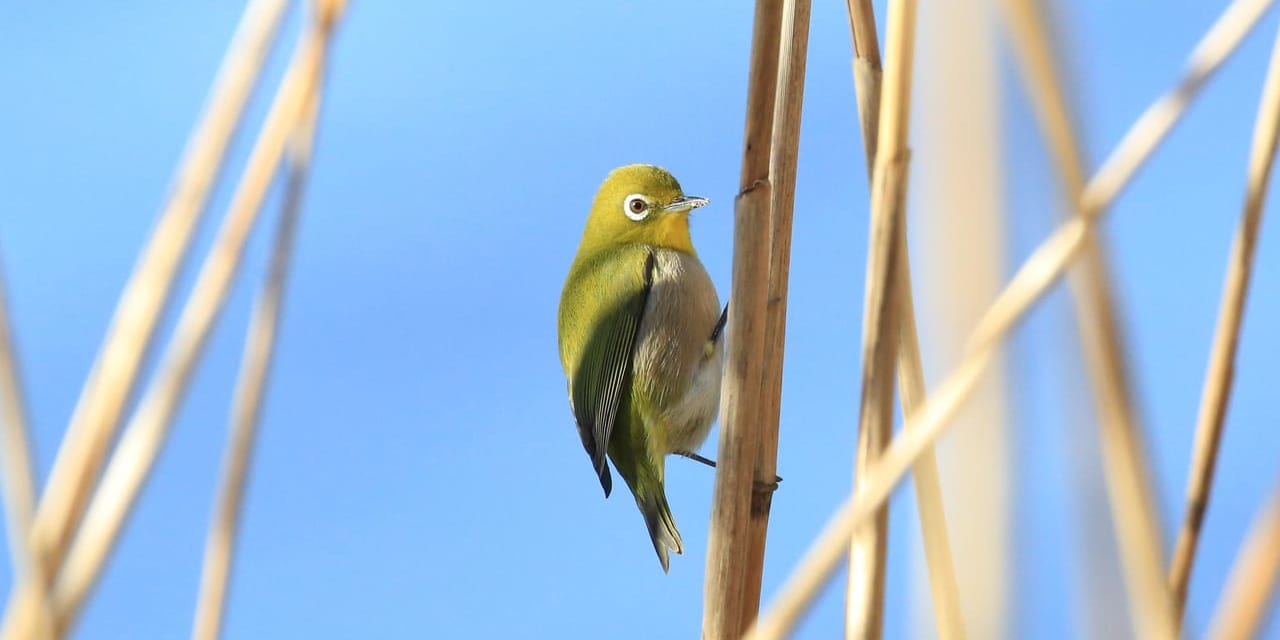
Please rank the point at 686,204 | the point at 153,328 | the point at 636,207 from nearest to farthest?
the point at 153,328
the point at 686,204
the point at 636,207

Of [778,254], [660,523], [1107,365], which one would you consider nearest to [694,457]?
[660,523]

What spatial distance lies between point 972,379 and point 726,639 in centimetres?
60

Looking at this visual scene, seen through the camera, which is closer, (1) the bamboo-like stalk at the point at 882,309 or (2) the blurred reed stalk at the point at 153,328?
(2) the blurred reed stalk at the point at 153,328

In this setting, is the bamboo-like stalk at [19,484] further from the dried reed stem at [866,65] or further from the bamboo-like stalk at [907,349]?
the dried reed stem at [866,65]

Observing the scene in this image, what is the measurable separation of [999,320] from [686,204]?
2.74 metres

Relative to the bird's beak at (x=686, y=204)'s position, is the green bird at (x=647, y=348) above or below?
below

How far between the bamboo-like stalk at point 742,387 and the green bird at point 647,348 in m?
1.77

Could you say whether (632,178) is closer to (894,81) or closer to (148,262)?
(894,81)

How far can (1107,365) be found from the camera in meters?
1.21

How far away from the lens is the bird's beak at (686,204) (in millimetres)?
3857

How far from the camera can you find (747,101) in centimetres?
158

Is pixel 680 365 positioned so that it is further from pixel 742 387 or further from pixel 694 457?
pixel 742 387

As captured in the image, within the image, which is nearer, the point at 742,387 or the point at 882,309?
the point at 882,309

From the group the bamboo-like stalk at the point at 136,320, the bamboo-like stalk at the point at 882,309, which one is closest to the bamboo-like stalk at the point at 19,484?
the bamboo-like stalk at the point at 136,320
